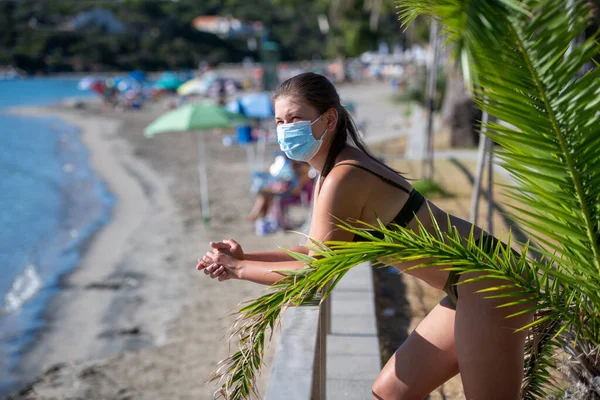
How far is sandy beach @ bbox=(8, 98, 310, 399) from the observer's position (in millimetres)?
5875

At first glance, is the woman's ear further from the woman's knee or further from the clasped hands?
the woman's knee

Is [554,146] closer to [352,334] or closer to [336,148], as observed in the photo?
[336,148]

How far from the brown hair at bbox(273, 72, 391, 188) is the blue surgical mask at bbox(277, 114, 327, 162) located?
59 millimetres

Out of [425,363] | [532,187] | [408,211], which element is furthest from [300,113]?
[425,363]

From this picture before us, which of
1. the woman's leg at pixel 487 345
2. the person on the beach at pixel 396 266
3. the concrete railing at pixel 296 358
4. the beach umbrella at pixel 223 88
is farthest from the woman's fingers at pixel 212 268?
the beach umbrella at pixel 223 88

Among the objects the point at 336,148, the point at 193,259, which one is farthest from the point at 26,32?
the point at 336,148

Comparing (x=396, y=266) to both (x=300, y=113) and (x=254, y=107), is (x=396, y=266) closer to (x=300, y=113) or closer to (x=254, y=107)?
(x=300, y=113)

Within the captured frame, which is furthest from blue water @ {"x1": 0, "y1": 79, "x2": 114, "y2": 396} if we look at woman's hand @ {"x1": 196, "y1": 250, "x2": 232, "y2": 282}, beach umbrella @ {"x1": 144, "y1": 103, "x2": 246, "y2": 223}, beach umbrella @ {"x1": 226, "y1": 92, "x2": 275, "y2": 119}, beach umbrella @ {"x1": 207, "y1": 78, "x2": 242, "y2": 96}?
beach umbrella @ {"x1": 207, "y1": 78, "x2": 242, "y2": 96}

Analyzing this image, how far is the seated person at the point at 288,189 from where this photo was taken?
10.1 meters

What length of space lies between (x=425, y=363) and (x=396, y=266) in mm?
351

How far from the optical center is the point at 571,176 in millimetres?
1930

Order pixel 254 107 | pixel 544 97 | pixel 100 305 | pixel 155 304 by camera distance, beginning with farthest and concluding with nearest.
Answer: pixel 254 107 → pixel 100 305 → pixel 155 304 → pixel 544 97

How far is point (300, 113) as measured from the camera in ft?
7.41

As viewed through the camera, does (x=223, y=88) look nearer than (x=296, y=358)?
No
